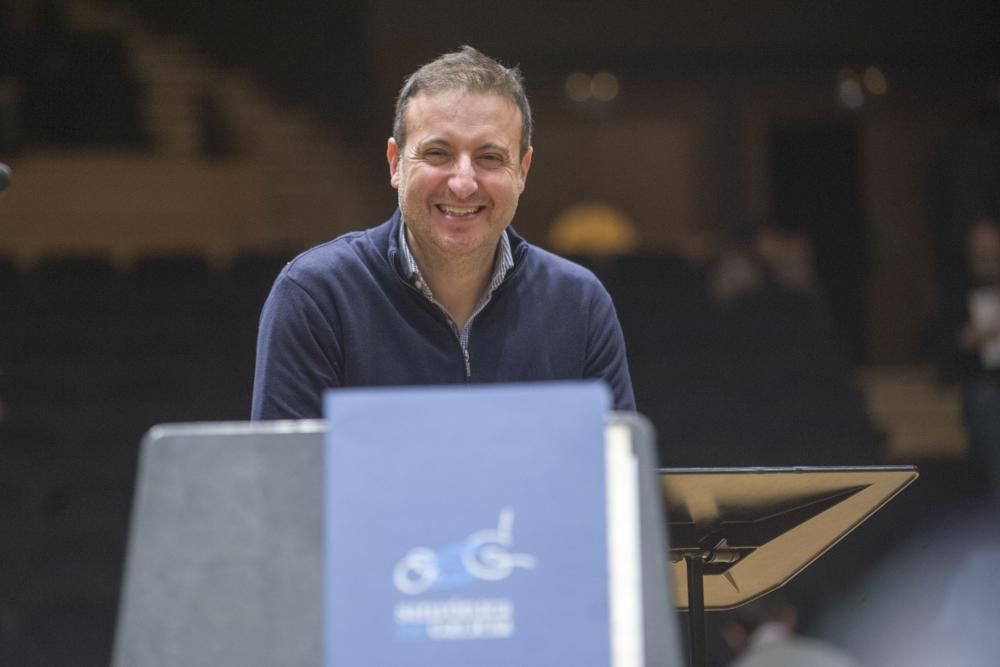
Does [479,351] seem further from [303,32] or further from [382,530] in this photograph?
[303,32]

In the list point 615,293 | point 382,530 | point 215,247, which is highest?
point 215,247

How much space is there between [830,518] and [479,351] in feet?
1.92

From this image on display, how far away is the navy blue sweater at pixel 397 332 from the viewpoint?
6.88 ft

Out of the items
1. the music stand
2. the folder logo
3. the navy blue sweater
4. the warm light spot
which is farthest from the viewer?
the warm light spot

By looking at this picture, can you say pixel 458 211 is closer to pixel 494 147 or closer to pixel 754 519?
pixel 494 147

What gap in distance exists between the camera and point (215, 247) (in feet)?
28.2

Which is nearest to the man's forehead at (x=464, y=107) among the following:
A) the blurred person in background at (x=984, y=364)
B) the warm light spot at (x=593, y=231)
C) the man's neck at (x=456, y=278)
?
the man's neck at (x=456, y=278)

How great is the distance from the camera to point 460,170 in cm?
212

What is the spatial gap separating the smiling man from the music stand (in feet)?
0.88

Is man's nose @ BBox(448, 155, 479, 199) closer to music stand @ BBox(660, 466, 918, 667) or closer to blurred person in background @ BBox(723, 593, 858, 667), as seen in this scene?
music stand @ BBox(660, 466, 918, 667)

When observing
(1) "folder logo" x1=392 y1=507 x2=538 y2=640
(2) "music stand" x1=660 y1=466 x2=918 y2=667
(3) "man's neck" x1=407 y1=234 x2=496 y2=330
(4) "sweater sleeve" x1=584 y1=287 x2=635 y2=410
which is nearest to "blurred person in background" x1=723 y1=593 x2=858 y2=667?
(2) "music stand" x1=660 y1=466 x2=918 y2=667

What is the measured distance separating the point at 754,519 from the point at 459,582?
2.45ft

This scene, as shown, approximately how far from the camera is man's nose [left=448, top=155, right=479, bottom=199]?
2121 millimetres

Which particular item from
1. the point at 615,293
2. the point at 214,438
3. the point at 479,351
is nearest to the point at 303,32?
the point at 615,293
